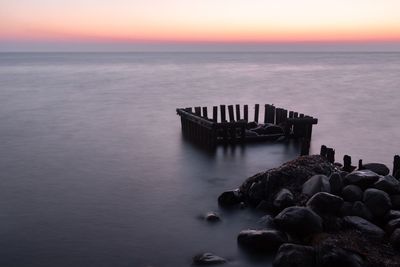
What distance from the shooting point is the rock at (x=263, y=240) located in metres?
10.9

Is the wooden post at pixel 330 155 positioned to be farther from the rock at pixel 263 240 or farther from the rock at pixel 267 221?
the rock at pixel 263 240

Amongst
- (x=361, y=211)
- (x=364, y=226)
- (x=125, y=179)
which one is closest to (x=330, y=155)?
(x=361, y=211)

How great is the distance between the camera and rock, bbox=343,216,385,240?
10.9m

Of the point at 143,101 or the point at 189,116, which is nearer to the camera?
the point at 189,116

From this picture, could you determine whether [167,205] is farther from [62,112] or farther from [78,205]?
[62,112]

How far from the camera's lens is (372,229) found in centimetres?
1098

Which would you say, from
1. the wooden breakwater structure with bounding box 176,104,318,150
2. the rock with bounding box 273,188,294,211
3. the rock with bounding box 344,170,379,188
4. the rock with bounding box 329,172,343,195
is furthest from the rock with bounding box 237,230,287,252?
the wooden breakwater structure with bounding box 176,104,318,150

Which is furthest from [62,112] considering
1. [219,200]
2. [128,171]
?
[219,200]

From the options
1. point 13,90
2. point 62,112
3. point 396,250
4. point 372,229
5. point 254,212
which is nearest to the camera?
point 396,250

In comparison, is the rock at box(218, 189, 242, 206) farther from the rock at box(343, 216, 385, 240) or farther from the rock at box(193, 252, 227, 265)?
the rock at box(343, 216, 385, 240)

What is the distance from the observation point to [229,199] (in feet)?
46.7

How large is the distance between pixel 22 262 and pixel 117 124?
66.7 ft

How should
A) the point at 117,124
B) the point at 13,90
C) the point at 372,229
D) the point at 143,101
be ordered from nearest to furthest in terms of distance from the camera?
the point at 372,229 → the point at 117,124 → the point at 143,101 → the point at 13,90

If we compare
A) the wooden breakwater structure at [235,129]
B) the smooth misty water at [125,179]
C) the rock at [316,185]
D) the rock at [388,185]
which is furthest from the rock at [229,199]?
the wooden breakwater structure at [235,129]
